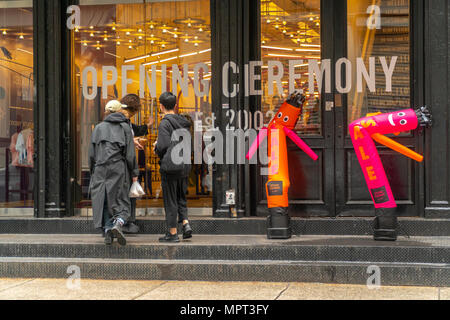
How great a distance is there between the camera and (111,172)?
7.70 meters

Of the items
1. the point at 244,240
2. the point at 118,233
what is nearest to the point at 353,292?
the point at 244,240

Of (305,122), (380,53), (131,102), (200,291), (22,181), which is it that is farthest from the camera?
(22,181)

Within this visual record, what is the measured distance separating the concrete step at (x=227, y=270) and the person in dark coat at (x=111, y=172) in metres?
0.44

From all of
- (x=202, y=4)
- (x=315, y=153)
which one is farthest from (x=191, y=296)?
(x=202, y=4)

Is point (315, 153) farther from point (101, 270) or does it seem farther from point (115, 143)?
point (101, 270)

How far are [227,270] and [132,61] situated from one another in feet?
12.6

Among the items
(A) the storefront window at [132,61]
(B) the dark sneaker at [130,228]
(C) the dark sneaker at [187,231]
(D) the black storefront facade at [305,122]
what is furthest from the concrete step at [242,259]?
(A) the storefront window at [132,61]

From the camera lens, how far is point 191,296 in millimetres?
6480

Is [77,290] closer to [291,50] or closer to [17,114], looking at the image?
[17,114]

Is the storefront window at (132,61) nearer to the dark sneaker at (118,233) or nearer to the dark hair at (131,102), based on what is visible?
the dark hair at (131,102)

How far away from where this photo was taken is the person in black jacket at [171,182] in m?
7.70
